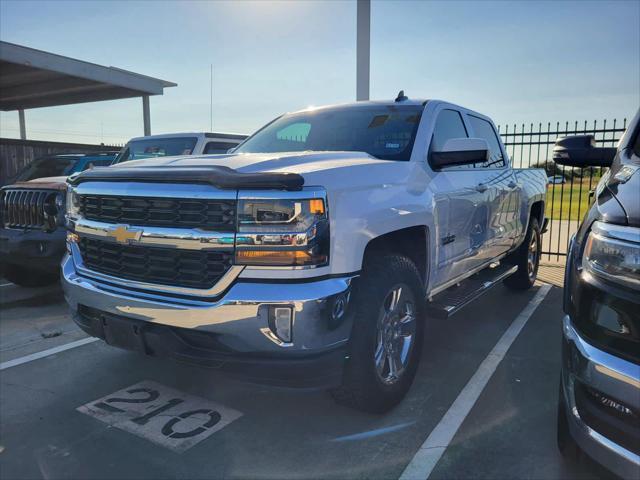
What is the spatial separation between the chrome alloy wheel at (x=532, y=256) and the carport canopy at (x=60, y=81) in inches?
497

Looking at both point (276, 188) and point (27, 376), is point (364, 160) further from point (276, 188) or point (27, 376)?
point (27, 376)

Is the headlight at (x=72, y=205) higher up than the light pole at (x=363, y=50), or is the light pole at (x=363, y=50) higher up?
the light pole at (x=363, y=50)

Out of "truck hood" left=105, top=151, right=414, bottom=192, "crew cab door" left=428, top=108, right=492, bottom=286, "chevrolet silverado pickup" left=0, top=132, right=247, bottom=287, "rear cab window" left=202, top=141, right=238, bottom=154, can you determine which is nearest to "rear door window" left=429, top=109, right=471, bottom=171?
"crew cab door" left=428, top=108, right=492, bottom=286

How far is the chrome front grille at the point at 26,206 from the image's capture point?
550cm

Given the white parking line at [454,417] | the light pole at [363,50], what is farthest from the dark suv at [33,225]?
the light pole at [363,50]

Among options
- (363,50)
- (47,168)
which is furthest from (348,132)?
(363,50)

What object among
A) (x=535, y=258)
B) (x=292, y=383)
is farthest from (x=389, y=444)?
(x=535, y=258)

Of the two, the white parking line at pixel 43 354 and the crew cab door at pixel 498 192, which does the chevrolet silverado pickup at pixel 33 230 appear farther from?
the crew cab door at pixel 498 192

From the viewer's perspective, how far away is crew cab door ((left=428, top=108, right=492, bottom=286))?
3.62 meters

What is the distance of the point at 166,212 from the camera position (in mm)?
2645

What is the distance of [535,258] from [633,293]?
5277 millimetres

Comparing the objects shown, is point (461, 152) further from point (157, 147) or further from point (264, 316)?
point (157, 147)

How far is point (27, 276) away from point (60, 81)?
1215cm

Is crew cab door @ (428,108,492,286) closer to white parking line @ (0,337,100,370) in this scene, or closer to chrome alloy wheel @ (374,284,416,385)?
chrome alloy wheel @ (374,284,416,385)
